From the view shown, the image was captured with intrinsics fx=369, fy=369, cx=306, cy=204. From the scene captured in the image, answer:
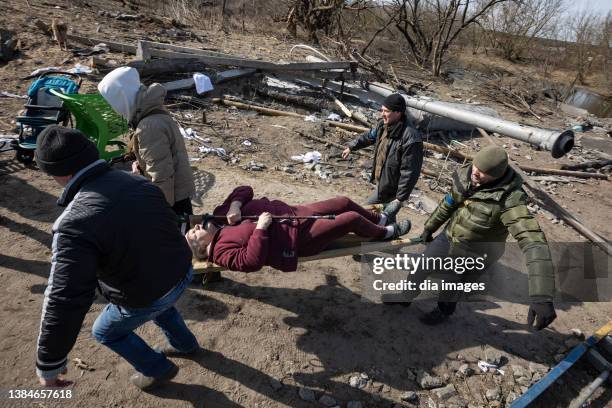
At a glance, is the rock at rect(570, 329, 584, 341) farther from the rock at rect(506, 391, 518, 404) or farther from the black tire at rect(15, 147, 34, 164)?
the black tire at rect(15, 147, 34, 164)

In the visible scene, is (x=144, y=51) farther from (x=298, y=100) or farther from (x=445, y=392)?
(x=445, y=392)

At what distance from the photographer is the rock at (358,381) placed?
306 cm

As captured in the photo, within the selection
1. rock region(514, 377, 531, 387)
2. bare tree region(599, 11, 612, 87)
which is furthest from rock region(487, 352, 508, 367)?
bare tree region(599, 11, 612, 87)

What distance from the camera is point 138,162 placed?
3289mm

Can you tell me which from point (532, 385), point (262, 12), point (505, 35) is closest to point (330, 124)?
point (532, 385)

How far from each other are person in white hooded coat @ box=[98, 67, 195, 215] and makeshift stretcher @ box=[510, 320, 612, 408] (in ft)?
11.0

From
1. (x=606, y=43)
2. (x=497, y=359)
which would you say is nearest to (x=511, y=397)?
(x=497, y=359)

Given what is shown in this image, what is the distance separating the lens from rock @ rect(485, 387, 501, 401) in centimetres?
311

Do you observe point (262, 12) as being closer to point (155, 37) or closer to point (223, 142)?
point (155, 37)

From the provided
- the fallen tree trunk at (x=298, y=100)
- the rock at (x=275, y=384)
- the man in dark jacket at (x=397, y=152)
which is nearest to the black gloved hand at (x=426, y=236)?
the man in dark jacket at (x=397, y=152)

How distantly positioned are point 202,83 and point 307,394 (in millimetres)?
7025

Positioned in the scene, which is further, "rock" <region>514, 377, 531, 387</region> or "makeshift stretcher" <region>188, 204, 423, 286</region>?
"makeshift stretcher" <region>188, 204, 423, 286</region>

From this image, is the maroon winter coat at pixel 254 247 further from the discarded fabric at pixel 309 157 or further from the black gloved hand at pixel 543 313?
the discarded fabric at pixel 309 157

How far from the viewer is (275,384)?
3.01 m
